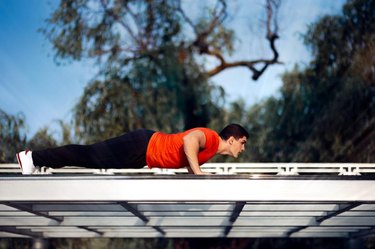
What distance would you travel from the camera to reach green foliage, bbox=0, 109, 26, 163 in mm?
11258

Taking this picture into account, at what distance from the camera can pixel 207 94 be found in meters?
12.3

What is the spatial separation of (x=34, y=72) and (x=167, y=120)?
6.14m

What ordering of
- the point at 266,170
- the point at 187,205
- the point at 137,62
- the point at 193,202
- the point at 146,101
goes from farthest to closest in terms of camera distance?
the point at 137,62 < the point at 146,101 < the point at 266,170 < the point at 187,205 < the point at 193,202

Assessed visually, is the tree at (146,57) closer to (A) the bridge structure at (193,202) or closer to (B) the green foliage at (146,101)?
(B) the green foliage at (146,101)

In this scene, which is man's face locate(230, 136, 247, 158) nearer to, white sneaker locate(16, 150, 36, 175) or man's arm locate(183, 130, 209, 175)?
man's arm locate(183, 130, 209, 175)

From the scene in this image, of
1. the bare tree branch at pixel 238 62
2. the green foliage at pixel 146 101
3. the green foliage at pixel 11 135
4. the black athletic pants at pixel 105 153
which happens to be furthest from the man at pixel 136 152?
the bare tree branch at pixel 238 62

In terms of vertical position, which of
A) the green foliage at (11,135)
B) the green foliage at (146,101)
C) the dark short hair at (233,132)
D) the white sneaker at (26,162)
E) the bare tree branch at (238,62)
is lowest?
the white sneaker at (26,162)

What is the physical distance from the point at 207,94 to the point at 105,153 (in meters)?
8.28

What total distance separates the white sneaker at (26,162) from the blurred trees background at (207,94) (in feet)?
24.4

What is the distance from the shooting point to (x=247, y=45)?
15.0m

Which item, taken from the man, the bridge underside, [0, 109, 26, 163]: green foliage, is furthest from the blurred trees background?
the man

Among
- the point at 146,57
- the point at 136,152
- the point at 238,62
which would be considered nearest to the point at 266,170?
the point at 136,152

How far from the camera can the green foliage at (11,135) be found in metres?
11.3

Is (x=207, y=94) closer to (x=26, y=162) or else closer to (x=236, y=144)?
(x=236, y=144)
